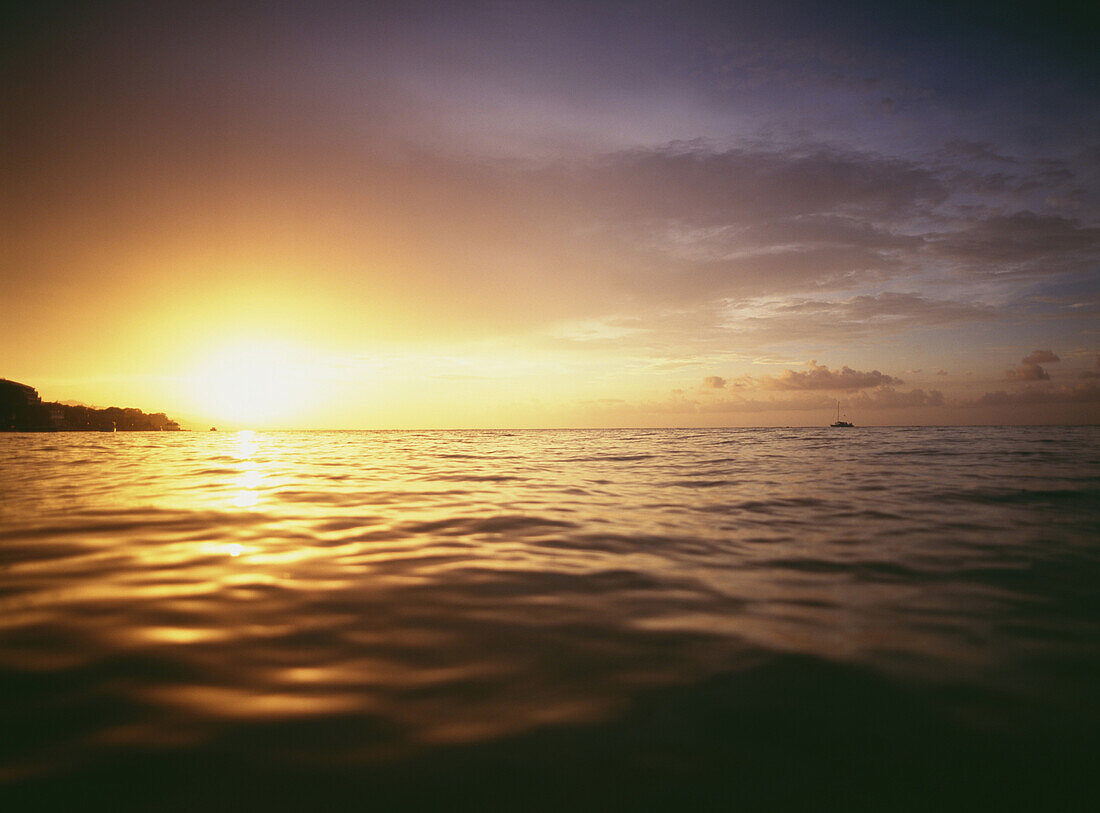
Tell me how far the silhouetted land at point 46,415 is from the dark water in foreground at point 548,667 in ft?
543

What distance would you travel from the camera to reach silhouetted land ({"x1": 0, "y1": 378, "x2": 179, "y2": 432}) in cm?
12144

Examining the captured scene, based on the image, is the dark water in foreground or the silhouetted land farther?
the silhouetted land

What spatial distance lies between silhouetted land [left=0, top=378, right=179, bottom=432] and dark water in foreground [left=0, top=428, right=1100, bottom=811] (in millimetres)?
165419

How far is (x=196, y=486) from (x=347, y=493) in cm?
435

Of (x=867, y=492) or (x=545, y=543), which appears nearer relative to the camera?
(x=545, y=543)

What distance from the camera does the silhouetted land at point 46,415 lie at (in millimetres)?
121438

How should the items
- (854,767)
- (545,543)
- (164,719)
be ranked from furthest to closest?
(545,543) < (164,719) < (854,767)

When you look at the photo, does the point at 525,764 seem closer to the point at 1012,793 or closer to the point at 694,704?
the point at 694,704

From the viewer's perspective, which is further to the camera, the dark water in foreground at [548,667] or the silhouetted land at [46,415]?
the silhouetted land at [46,415]

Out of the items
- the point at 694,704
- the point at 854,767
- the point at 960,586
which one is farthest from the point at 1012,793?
the point at 960,586

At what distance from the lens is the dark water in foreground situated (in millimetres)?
2203

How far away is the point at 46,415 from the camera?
130 metres

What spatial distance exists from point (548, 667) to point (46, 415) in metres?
180

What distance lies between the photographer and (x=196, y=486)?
42.1 feet
